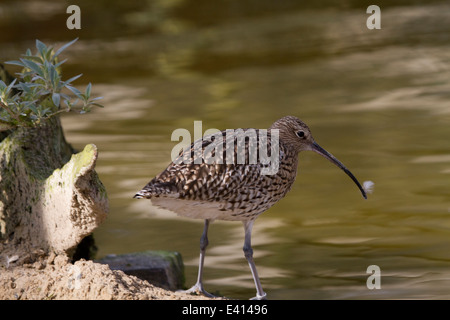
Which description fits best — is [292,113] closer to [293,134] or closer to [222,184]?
[293,134]

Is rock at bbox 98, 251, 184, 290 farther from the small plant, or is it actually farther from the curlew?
the small plant

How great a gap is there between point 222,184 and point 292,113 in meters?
5.39

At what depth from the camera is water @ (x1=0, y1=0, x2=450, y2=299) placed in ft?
20.8

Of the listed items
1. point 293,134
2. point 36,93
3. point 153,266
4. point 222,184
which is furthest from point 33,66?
point 293,134

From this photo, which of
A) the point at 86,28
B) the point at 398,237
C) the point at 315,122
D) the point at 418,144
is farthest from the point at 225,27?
the point at 398,237

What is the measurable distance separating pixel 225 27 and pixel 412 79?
483 centimetres

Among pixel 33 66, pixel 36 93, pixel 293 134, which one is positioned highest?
pixel 33 66

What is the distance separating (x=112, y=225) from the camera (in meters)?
7.14

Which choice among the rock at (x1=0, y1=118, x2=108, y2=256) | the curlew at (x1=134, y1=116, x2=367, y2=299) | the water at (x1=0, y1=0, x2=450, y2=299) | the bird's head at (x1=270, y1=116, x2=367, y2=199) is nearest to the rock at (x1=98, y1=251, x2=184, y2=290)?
the water at (x1=0, y1=0, x2=450, y2=299)

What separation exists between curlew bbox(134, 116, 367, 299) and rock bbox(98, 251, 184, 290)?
0.40 meters

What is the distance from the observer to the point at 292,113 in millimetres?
10391

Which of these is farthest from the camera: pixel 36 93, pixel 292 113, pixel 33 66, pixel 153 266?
pixel 292 113

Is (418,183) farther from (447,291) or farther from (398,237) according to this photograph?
(447,291)

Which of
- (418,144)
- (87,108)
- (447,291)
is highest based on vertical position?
(87,108)
